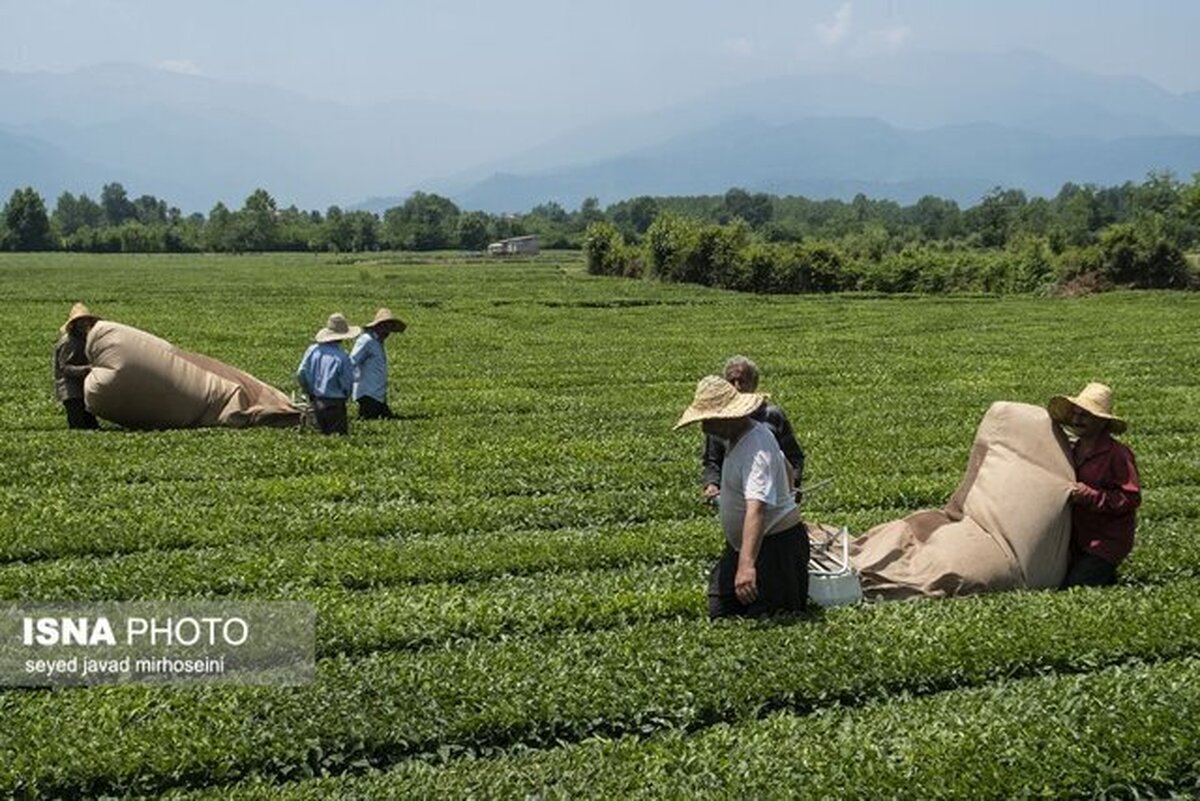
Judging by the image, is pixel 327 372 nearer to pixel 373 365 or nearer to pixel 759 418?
pixel 373 365

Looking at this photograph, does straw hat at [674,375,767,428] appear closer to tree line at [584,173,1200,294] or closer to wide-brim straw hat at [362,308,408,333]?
wide-brim straw hat at [362,308,408,333]

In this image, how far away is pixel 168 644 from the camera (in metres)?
9.22

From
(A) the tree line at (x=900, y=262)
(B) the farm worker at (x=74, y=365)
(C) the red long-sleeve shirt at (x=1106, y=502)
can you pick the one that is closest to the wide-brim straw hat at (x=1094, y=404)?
(C) the red long-sleeve shirt at (x=1106, y=502)

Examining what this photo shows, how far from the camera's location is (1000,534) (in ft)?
36.0

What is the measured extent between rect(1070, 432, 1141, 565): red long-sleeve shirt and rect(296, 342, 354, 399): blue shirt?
1110cm

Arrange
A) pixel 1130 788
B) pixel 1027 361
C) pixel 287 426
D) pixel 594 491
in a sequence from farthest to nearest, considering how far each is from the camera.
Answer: pixel 1027 361 → pixel 287 426 → pixel 594 491 → pixel 1130 788

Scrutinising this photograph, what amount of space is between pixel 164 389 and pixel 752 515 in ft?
43.5

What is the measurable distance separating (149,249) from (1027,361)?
145029mm

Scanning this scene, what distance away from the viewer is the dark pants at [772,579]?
934cm

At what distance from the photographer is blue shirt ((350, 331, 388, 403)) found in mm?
19891

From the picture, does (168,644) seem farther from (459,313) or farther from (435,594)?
(459,313)

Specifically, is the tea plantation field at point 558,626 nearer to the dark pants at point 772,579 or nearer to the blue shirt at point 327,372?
the dark pants at point 772,579

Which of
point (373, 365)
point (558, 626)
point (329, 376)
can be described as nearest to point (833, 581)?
point (558, 626)

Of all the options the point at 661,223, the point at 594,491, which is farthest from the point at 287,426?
the point at 661,223
